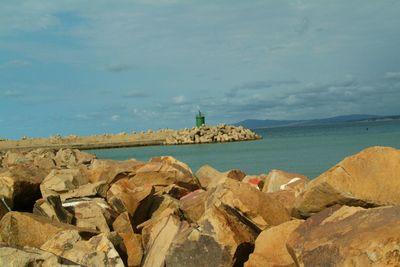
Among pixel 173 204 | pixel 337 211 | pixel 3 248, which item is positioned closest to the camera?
pixel 3 248

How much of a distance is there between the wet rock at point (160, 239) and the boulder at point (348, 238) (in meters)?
1.55

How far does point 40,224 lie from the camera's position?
625cm

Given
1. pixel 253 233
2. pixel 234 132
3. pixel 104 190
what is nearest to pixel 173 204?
pixel 104 190

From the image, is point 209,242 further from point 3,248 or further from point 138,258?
point 3,248

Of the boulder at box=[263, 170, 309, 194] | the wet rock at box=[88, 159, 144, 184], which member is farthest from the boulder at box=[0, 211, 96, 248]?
the boulder at box=[263, 170, 309, 194]

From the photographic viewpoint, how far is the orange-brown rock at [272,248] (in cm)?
538

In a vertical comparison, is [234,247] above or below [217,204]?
below

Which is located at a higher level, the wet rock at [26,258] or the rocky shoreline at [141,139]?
the rocky shoreline at [141,139]

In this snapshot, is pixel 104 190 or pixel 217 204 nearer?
pixel 217 204

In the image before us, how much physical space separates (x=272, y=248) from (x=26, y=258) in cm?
237

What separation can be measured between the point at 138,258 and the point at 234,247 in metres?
1.39

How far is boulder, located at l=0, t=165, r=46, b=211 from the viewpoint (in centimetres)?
806

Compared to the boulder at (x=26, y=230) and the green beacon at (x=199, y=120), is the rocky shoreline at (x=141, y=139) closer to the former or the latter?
the green beacon at (x=199, y=120)

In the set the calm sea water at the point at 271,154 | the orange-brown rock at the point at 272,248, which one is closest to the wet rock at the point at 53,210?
the orange-brown rock at the point at 272,248
